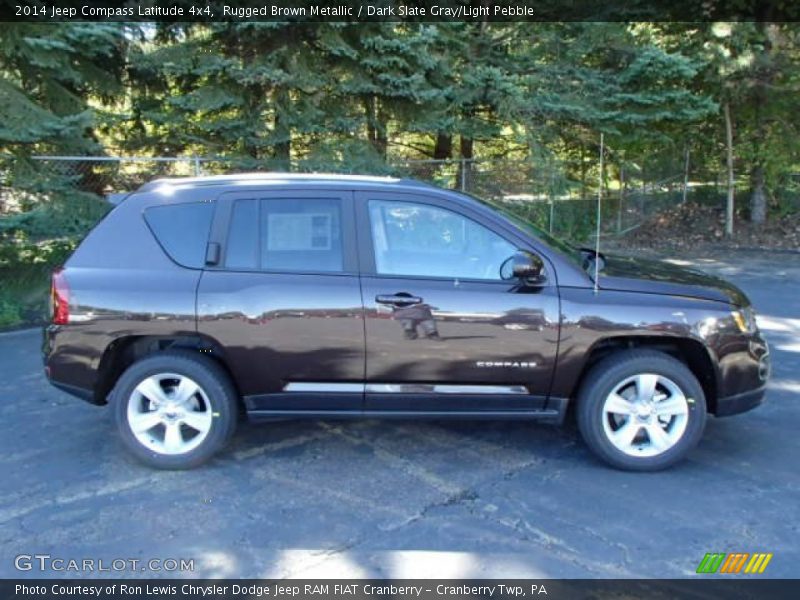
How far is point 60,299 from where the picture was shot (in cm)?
394

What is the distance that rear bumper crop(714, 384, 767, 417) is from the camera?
3.99m

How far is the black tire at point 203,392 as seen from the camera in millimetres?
3951

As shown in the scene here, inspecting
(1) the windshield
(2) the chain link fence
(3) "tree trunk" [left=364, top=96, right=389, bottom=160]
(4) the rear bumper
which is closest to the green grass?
(2) the chain link fence

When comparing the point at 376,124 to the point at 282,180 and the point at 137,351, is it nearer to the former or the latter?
the point at 282,180

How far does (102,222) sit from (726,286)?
4.04 m

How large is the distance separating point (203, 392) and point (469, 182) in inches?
368

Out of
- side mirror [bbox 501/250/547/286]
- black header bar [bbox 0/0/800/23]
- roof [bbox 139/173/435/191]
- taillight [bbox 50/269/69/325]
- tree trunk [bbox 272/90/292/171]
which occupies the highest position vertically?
black header bar [bbox 0/0/800/23]

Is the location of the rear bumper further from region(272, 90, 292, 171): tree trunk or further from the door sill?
region(272, 90, 292, 171): tree trunk

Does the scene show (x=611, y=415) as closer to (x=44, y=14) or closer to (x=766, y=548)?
(x=766, y=548)

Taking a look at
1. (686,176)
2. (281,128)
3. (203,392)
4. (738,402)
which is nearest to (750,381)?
(738,402)

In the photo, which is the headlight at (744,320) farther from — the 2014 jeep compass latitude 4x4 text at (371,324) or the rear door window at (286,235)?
the rear door window at (286,235)

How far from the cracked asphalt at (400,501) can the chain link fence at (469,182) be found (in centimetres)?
397

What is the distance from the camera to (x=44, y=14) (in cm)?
830

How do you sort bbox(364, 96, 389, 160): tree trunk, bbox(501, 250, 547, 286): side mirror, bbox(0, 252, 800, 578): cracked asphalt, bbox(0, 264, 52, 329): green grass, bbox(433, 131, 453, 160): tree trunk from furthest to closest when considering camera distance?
bbox(433, 131, 453, 160): tree trunk < bbox(364, 96, 389, 160): tree trunk < bbox(0, 264, 52, 329): green grass < bbox(501, 250, 547, 286): side mirror < bbox(0, 252, 800, 578): cracked asphalt
